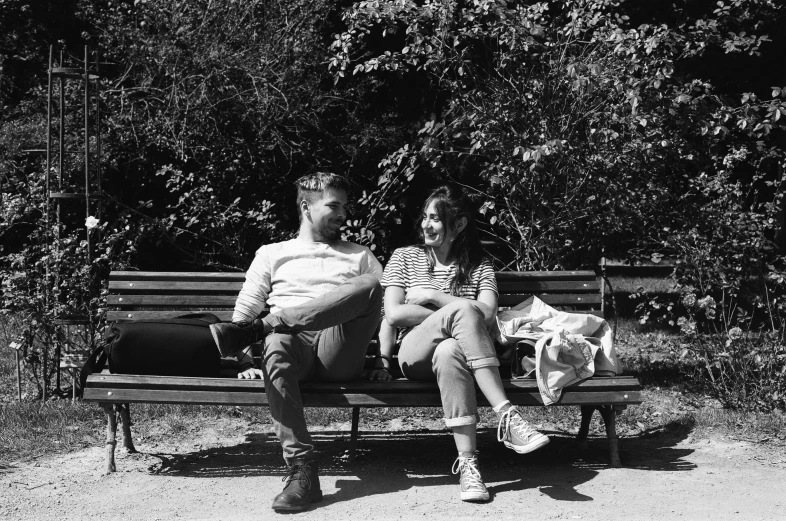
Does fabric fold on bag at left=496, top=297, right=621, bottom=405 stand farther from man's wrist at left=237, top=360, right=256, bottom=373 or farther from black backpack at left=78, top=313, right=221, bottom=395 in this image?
black backpack at left=78, top=313, right=221, bottom=395

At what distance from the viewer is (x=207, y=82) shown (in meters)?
7.32

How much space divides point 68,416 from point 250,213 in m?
2.08

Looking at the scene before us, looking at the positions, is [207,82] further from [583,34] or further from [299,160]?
[583,34]

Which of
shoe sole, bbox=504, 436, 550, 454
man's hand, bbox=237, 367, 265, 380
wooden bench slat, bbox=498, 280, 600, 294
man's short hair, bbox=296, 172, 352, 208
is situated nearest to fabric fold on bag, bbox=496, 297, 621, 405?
wooden bench slat, bbox=498, 280, 600, 294

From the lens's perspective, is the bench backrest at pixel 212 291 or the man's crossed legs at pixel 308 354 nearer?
the man's crossed legs at pixel 308 354

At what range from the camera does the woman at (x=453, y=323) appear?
393 centimetres

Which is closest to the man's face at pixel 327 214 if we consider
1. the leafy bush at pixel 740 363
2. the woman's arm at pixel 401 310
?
the woman's arm at pixel 401 310

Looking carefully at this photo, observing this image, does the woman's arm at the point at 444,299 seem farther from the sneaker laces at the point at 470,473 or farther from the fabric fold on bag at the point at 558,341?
the sneaker laces at the point at 470,473

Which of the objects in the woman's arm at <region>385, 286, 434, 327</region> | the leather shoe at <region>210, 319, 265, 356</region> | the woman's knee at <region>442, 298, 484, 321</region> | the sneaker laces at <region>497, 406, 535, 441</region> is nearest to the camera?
the sneaker laces at <region>497, 406, 535, 441</region>

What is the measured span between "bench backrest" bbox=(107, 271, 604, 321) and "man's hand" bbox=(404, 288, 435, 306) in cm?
56

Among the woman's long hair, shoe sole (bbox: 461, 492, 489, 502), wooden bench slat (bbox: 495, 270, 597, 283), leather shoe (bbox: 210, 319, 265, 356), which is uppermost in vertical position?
the woman's long hair

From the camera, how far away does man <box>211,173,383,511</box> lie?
393 cm

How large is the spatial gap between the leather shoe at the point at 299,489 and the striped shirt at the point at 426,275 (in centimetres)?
110

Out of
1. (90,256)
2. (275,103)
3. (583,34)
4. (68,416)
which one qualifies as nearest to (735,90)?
(583,34)
